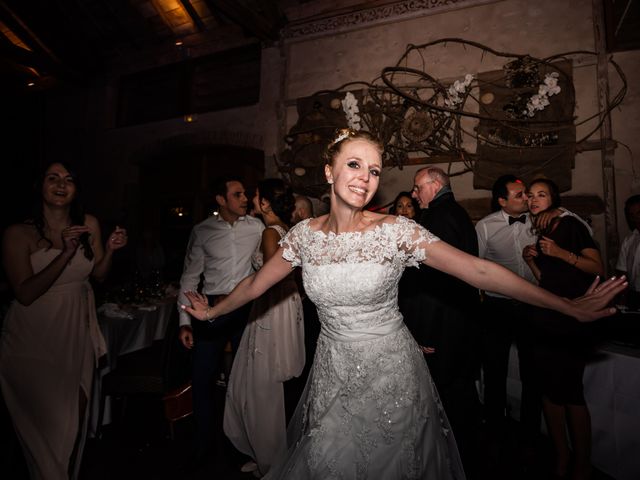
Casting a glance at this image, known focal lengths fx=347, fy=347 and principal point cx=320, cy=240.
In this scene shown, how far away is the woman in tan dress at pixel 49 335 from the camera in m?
1.98

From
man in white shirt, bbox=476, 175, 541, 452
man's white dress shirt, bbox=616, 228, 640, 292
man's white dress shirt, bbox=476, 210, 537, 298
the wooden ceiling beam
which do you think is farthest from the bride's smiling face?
the wooden ceiling beam

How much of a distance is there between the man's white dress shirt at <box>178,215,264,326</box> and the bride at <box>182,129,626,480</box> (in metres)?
1.06

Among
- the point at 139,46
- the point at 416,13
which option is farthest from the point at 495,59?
the point at 139,46

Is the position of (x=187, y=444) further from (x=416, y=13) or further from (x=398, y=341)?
(x=416, y=13)

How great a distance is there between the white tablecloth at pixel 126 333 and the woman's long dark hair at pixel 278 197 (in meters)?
1.32

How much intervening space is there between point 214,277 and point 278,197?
85 cm

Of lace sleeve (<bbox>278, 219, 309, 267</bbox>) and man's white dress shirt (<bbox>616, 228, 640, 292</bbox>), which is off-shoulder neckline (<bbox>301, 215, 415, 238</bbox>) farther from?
man's white dress shirt (<bbox>616, 228, 640, 292</bbox>)

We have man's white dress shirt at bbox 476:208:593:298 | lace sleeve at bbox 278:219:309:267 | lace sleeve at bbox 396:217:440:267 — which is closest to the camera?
lace sleeve at bbox 396:217:440:267

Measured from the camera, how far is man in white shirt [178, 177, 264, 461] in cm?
257

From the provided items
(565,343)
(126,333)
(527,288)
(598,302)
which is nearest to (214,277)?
(126,333)

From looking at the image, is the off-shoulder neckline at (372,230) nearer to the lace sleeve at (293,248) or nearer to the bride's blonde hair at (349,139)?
the lace sleeve at (293,248)

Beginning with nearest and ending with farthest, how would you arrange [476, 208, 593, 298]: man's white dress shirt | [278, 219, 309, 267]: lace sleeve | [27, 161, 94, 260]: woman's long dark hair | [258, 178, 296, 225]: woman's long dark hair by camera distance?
[278, 219, 309, 267]: lace sleeve
[27, 161, 94, 260]: woman's long dark hair
[258, 178, 296, 225]: woman's long dark hair
[476, 208, 593, 298]: man's white dress shirt

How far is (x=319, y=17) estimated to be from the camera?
5988mm

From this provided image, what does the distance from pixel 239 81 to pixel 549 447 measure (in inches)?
282
